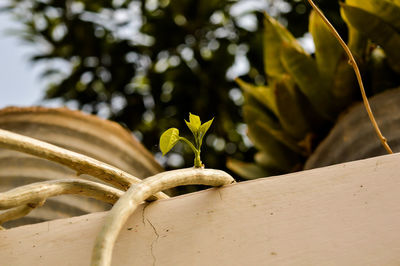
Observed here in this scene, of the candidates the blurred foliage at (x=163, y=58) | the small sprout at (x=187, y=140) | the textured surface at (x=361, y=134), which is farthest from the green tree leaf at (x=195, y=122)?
the blurred foliage at (x=163, y=58)

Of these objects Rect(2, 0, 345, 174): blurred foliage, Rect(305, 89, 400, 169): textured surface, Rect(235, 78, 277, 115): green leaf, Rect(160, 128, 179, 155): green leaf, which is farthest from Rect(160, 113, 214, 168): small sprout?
Rect(2, 0, 345, 174): blurred foliage

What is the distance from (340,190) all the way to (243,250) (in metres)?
0.09

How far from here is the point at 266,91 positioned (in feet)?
2.74

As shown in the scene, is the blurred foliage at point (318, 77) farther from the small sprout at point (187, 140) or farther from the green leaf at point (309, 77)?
the small sprout at point (187, 140)

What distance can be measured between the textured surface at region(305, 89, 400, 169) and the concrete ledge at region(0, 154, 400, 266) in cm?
23

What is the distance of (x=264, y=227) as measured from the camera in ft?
1.26

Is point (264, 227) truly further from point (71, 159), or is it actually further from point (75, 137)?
point (75, 137)

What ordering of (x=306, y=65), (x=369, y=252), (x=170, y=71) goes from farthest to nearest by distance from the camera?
(x=170, y=71)
(x=306, y=65)
(x=369, y=252)

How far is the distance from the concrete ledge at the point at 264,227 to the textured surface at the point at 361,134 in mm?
233

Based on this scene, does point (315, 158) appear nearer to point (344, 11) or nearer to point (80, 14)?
point (344, 11)

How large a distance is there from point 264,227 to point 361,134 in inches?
12.4

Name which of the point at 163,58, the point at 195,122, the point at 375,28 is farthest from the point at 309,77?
the point at 163,58

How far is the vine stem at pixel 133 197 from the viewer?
0.32 m

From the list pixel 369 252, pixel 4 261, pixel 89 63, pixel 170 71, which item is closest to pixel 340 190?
pixel 369 252
